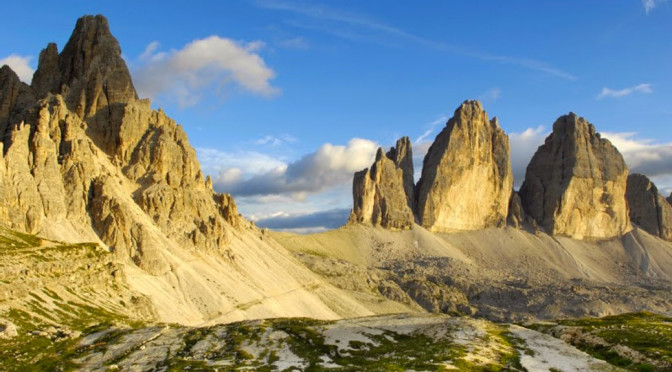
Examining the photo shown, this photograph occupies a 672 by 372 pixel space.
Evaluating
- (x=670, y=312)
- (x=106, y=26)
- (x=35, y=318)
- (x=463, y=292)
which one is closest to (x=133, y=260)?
(x=35, y=318)

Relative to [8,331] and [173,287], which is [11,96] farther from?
[8,331]

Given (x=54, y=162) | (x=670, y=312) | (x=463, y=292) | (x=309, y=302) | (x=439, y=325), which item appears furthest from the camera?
(x=463, y=292)

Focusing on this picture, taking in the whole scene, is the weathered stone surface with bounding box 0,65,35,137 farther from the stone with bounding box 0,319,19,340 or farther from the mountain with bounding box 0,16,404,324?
the stone with bounding box 0,319,19,340

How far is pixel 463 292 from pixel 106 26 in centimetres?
13554

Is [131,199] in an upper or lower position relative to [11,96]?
lower

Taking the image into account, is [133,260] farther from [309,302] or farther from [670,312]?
[670,312]

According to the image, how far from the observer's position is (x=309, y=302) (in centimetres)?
14075

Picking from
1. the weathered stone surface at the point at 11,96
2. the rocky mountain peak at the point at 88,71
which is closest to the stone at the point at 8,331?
the weathered stone surface at the point at 11,96

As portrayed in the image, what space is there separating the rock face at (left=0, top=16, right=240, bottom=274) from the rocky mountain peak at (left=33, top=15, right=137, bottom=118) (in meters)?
0.25

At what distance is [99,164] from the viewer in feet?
405

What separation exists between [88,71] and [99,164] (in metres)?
30.3

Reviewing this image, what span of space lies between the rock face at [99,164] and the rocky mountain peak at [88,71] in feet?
0.82

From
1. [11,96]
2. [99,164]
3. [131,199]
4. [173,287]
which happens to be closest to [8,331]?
[173,287]

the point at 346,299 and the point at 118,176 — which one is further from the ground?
the point at 118,176
